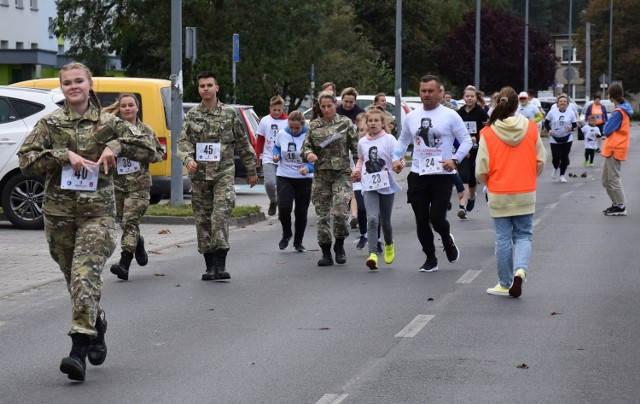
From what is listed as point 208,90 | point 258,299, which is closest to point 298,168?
point 208,90

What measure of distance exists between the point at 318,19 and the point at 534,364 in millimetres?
32464

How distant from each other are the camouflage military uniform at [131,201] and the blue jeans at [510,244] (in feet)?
11.2

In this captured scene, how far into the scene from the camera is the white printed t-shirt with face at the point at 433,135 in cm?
1267

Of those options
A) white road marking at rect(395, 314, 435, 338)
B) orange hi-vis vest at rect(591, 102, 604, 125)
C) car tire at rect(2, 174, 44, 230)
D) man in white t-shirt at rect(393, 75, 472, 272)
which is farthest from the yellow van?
orange hi-vis vest at rect(591, 102, 604, 125)

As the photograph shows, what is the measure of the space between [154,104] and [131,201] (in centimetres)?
720

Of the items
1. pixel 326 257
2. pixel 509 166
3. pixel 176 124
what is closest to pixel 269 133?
pixel 176 124

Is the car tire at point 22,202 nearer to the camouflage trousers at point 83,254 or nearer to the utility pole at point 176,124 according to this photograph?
the utility pole at point 176,124

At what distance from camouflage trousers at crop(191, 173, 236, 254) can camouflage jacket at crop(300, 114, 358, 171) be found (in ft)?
4.79

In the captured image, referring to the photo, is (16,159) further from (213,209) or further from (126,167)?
(213,209)

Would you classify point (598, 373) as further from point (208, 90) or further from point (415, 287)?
point (208, 90)

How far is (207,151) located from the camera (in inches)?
484

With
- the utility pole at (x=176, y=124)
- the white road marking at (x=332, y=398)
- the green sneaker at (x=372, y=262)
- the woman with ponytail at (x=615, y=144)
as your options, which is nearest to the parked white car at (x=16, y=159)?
the utility pole at (x=176, y=124)

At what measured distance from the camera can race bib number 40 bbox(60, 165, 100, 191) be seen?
7790 mm

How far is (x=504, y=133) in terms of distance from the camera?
11266 mm
